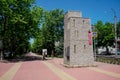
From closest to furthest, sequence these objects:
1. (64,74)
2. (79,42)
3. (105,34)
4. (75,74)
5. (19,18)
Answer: (75,74) < (64,74) < (79,42) < (19,18) < (105,34)

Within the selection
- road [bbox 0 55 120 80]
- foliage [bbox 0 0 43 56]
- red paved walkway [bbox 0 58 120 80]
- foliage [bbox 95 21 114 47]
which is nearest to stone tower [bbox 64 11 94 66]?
road [bbox 0 55 120 80]

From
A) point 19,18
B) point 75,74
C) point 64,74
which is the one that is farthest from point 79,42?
point 19,18

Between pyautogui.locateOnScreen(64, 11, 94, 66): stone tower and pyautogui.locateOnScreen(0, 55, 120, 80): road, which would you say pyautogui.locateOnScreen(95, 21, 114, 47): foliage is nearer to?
pyautogui.locateOnScreen(64, 11, 94, 66): stone tower

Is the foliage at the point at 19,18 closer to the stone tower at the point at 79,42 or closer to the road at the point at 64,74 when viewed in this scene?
the stone tower at the point at 79,42

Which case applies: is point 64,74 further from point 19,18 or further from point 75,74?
point 19,18

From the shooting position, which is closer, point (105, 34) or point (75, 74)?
point (75, 74)

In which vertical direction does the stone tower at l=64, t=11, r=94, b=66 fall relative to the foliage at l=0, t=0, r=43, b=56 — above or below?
below

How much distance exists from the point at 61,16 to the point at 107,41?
19.4 m

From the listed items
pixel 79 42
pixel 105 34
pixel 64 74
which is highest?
pixel 105 34

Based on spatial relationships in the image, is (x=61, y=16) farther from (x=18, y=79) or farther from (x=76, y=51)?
(x=18, y=79)

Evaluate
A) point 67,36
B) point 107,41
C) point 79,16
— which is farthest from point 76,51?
point 107,41

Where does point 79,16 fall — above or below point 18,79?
above

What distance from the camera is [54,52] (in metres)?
72.1

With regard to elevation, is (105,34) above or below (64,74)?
above
